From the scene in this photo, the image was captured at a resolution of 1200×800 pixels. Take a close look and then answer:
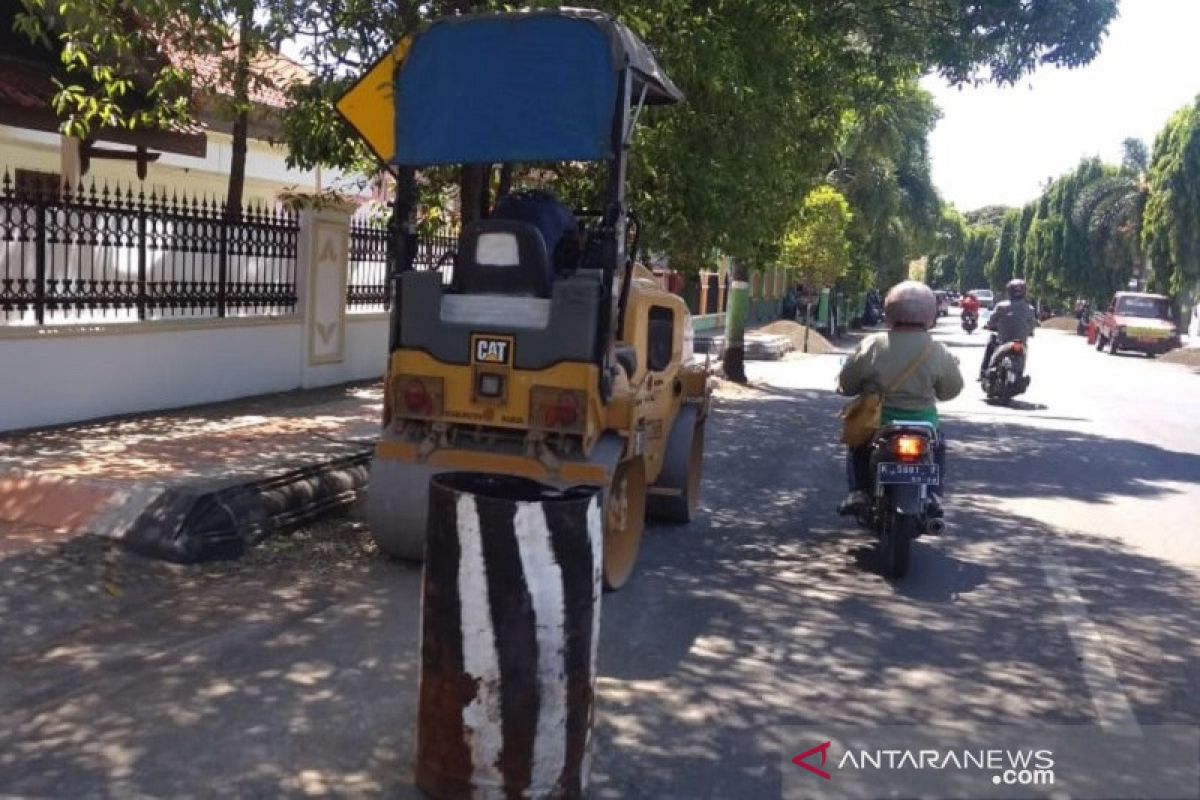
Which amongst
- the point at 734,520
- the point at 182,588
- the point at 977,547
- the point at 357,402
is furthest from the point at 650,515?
the point at 357,402

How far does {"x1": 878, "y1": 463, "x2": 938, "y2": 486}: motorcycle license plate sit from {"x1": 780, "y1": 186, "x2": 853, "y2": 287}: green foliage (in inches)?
891

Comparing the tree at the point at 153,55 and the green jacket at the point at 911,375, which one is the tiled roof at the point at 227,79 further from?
the green jacket at the point at 911,375

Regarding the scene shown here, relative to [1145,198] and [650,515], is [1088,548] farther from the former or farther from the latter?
[1145,198]

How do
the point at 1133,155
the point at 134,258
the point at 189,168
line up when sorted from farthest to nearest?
the point at 1133,155, the point at 189,168, the point at 134,258

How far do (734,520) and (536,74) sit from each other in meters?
3.45

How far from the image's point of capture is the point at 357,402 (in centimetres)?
1165

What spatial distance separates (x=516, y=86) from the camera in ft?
21.0

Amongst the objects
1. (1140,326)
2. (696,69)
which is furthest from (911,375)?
(1140,326)

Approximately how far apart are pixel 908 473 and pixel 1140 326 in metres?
30.5

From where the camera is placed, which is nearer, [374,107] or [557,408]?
[557,408]

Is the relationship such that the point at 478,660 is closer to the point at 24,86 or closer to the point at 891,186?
the point at 24,86

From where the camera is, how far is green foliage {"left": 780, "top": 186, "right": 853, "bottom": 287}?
28906 mm

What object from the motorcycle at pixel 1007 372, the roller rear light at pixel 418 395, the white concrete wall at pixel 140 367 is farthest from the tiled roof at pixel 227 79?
the motorcycle at pixel 1007 372

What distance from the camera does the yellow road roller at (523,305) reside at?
232 inches
